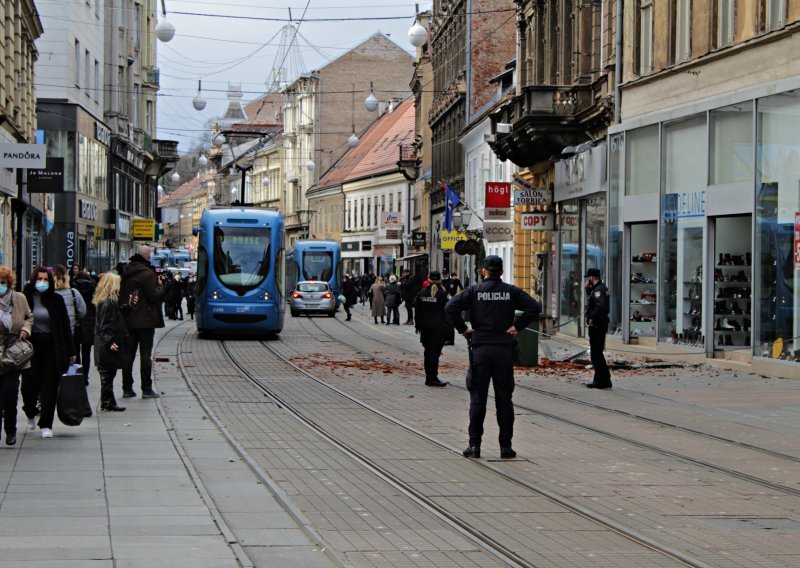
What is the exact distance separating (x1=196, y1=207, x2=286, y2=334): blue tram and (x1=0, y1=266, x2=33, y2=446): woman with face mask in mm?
20552

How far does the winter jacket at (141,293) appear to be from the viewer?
54.4 ft

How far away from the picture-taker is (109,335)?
1573 cm

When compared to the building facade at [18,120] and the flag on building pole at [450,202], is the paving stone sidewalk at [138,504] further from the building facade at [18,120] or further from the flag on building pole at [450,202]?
the flag on building pole at [450,202]

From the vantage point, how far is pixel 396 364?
25.4 meters

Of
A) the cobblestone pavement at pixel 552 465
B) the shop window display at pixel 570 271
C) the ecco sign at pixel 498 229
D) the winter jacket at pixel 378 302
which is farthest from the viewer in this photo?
the winter jacket at pixel 378 302

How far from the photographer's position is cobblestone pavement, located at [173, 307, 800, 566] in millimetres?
8305

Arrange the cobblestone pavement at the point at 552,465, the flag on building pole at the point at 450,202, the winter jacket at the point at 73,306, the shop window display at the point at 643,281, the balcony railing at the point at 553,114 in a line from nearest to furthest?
the cobblestone pavement at the point at 552,465 → the winter jacket at the point at 73,306 → the shop window display at the point at 643,281 → the balcony railing at the point at 553,114 → the flag on building pole at the point at 450,202

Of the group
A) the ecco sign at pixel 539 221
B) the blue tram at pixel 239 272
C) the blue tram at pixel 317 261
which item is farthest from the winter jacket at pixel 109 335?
the blue tram at pixel 317 261

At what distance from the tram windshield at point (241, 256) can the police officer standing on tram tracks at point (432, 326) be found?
39.7 ft

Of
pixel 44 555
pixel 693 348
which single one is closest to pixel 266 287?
pixel 693 348

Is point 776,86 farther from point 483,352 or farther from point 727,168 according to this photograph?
point 483,352

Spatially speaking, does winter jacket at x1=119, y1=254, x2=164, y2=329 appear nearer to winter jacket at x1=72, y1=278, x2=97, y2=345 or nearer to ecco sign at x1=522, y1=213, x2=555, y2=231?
winter jacket at x1=72, y1=278, x2=97, y2=345

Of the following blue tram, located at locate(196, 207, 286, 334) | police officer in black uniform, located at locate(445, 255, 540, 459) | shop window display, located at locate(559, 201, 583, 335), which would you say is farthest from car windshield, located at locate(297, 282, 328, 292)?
police officer in black uniform, located at locate(445, 255, 540, 459)

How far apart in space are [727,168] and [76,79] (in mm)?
30246
